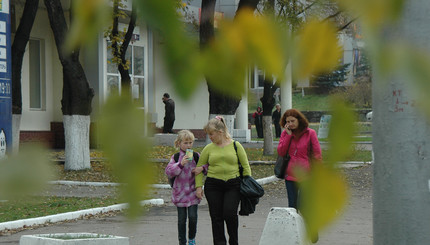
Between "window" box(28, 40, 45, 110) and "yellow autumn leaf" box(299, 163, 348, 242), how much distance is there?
0.35 metres

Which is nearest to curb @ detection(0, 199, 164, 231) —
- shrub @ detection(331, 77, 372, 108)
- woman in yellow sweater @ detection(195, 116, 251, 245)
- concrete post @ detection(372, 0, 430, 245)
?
woman in yellow sweater @ detection(195, 116, 251, 245)

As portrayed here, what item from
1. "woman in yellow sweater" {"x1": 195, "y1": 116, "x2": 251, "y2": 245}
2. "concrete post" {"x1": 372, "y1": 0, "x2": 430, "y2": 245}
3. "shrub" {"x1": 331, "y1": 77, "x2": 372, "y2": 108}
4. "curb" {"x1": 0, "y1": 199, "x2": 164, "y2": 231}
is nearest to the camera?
"shrub" {"x1": 331, "y1": 77, "x2": 372, "y2": 108}

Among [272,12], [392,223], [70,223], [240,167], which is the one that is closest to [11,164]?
[272,12]

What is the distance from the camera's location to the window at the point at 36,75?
105 cm

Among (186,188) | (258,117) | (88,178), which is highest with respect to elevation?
(258,117)

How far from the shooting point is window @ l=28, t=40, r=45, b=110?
41.2 inches

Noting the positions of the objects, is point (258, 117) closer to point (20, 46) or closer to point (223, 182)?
point (223, 182)

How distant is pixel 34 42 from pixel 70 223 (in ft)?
33.1

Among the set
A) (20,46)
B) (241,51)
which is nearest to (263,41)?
(241,51)

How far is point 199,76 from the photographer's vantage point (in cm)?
74

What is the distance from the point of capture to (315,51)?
783 millimetres

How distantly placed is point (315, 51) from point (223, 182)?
23.8 ft

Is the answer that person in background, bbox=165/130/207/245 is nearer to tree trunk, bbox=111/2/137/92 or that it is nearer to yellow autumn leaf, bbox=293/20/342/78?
tree trunk, bbox=111/2/137/92

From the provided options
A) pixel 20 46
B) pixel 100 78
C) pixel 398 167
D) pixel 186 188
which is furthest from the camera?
pixel 186 188
